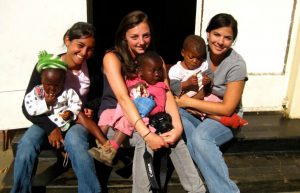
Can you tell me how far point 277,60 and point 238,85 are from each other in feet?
3.92

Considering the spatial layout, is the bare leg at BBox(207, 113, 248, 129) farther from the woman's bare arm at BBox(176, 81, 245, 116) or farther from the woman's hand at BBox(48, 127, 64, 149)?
the woman's hand at BBox(48, 127, 64, 149)

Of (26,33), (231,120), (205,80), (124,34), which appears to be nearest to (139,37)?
(124,34)

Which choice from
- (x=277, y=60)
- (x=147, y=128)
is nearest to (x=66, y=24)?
(x=147, y=128)

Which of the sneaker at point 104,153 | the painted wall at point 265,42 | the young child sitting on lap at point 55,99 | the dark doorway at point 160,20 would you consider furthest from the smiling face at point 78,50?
the dark doorway at point 160,20

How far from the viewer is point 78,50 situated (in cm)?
270

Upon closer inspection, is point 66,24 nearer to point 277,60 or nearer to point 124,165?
point 124,165

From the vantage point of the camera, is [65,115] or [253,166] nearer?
[65,115]

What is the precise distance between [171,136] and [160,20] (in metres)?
5.21

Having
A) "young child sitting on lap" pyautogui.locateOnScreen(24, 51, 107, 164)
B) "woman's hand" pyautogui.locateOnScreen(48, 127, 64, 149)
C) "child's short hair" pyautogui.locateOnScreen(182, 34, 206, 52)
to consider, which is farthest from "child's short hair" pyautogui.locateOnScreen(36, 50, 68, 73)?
"child's short hair" pyautogui.locateOnScreen(182, 34, 206, 52)

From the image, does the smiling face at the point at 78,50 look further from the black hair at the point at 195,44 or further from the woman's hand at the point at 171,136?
the woman's hand at the point at 171,136

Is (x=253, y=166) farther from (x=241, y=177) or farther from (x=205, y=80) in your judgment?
(x=205, y=80)

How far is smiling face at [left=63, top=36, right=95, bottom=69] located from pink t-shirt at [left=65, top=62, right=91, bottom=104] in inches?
3.3

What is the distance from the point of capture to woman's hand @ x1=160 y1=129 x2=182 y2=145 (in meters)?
2.71

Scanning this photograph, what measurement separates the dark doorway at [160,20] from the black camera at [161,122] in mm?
2902
